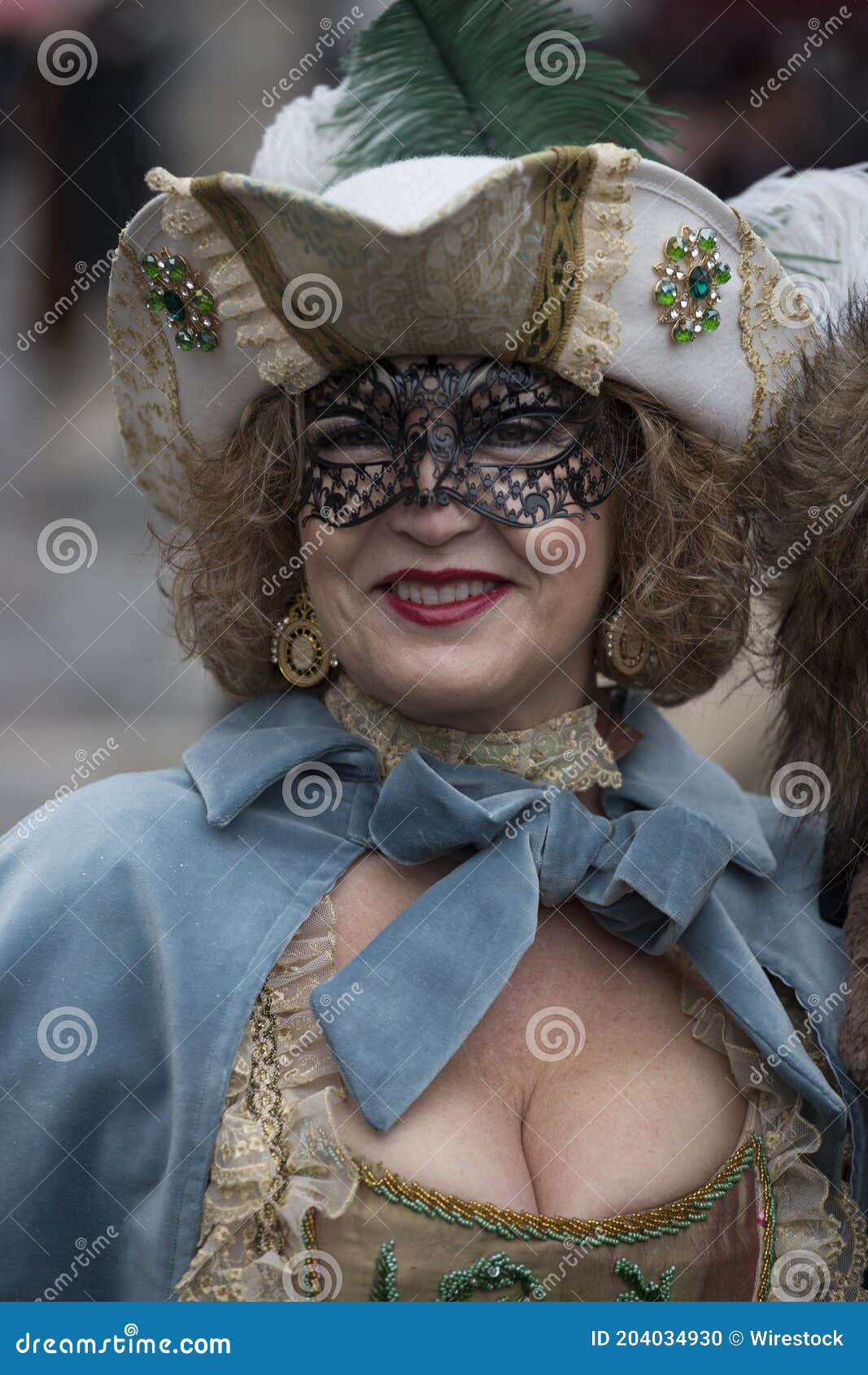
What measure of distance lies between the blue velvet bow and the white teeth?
21 centimetres

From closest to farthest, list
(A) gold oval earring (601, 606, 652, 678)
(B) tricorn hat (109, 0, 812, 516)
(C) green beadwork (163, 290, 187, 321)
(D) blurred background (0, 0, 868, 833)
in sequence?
1. (B) tricorn hat (109, 0, 812, 516)
2. (C) green beadwork (163, 290, 187, 321)
3. (A) gold oval earring (601, 606, 652, 678)
4. (D) blurred background (0, 0, 868, 833)

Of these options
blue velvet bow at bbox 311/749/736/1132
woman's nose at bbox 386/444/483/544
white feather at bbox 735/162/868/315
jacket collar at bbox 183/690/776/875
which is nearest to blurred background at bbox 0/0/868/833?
jacket collar at bbox 183/690/776/875

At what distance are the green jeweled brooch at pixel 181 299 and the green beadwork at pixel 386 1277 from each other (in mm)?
1185

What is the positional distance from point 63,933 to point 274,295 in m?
0.86

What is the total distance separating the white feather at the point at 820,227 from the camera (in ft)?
6.94

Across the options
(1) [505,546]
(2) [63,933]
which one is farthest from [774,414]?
(2) [63,933]

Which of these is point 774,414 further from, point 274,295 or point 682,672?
point 274,295

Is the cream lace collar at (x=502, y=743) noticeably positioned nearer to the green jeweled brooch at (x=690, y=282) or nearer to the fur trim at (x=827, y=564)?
the fur trim at (x=827, y=564)

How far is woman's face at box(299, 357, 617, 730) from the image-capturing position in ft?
5.68

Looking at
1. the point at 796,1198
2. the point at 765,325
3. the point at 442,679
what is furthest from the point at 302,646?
the point at 796,1198

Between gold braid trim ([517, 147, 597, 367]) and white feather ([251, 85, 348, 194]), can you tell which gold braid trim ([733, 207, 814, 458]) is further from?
white feather ([251, 85, 348, 194])

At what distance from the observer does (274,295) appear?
175 cm

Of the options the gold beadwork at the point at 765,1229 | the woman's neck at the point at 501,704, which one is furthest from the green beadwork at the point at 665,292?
the gold beadwork at the point at 765,1229

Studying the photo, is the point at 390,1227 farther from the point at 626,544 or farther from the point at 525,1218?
the point at 626,544
